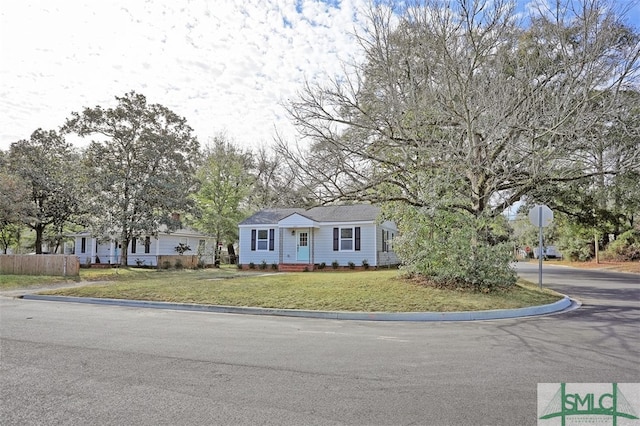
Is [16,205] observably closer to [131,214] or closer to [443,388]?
[131,214]

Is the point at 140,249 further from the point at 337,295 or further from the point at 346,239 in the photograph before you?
the point at 337,295

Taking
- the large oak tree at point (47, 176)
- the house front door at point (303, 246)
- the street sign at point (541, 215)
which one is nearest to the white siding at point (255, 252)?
the house front door at point (303, 246)

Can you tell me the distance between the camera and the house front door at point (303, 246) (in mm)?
26953

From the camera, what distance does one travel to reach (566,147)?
13.7m

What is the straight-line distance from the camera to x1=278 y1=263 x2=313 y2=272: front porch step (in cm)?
2612

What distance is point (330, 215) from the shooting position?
1085 inches

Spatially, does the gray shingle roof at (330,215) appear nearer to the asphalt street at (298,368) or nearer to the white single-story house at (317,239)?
the white single-story house at (317,239)

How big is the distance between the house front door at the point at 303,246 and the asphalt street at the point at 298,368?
59.3 ft

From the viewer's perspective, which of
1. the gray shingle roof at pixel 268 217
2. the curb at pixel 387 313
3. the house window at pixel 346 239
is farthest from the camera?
the gray shingle roof at pixel 268 217

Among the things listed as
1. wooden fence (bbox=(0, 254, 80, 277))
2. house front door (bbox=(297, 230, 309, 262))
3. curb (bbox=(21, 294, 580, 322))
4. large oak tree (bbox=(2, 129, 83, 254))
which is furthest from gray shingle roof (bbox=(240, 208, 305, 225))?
curb (bbox=(21, 294, 580, 322))

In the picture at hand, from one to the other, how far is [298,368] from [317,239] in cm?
2198

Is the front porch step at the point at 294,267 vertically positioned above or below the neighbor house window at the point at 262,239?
below

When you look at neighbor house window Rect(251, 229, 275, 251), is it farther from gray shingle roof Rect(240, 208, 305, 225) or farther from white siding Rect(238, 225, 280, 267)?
gray shingle roof Rect(240, 208, 305, 225)

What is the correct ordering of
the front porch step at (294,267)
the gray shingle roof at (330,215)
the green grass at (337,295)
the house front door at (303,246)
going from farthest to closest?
1. the house front door at (303,246)
2. the gray shingle roof at (330,215)
3. the front porch step at (294,267)
4. the green grass at (337,295)
